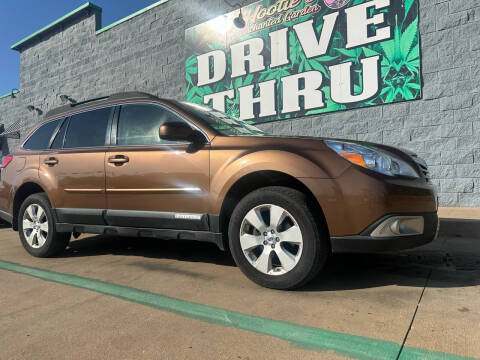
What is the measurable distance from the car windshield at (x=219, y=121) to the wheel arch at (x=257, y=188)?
52cm

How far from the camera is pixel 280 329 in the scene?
2008mm

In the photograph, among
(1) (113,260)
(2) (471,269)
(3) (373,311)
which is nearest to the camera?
(3) (373,311)

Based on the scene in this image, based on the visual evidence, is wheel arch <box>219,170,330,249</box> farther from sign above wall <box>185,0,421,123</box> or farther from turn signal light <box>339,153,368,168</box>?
sign above wall <box>185,0,421,123</box>

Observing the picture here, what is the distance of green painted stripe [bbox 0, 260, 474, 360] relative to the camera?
5.63ft

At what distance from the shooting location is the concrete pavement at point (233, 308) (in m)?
1.84

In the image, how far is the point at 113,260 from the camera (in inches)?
152

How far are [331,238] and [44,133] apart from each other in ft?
12.3

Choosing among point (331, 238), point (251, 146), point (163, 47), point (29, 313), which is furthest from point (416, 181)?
point (163, 47)

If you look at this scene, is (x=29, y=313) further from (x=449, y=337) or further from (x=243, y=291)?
(x=449, y=337)

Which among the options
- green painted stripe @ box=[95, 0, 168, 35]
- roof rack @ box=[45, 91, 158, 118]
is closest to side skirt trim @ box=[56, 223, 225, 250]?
roof rack @ box=[45, 91, 158, 118]

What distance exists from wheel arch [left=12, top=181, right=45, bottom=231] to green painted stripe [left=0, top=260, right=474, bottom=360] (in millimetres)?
1929

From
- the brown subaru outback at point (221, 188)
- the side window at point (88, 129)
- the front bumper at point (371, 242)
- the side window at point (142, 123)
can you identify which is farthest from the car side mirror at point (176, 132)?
the front bumper at point (371, 242)

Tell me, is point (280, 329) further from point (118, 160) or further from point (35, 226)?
point (35, 226)

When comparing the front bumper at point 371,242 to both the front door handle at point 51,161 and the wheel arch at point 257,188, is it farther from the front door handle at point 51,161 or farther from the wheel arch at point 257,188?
the front door handle at point 51,161
